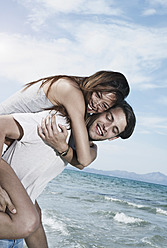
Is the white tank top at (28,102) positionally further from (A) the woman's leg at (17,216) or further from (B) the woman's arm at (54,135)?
(A) the woman's leg at (17,216)

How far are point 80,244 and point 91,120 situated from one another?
400 cm

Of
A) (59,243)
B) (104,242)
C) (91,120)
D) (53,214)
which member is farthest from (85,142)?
(53,214)

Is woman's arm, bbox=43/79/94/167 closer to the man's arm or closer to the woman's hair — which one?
the woman's hair

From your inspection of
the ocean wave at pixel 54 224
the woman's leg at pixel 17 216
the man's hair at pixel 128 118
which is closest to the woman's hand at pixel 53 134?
the woman's leg at pixel 17 216

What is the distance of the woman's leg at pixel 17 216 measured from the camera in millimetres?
2352

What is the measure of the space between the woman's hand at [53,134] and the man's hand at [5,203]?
49 centimetres

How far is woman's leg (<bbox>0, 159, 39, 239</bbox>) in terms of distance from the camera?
2352 mm

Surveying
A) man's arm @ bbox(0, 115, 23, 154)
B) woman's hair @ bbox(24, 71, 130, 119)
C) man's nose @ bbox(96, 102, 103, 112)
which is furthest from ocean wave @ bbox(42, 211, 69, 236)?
man's arm @ bbox(0, 115, 23, 154)

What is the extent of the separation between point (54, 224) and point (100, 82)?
212 inches

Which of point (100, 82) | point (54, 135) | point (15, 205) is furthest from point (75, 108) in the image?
point (15, 205)

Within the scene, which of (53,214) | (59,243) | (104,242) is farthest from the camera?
(53,214)

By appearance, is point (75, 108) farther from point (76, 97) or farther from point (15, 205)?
point (15, 205)

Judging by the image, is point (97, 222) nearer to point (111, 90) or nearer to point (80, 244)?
point (80, 244)

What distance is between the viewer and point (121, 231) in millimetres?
8125
